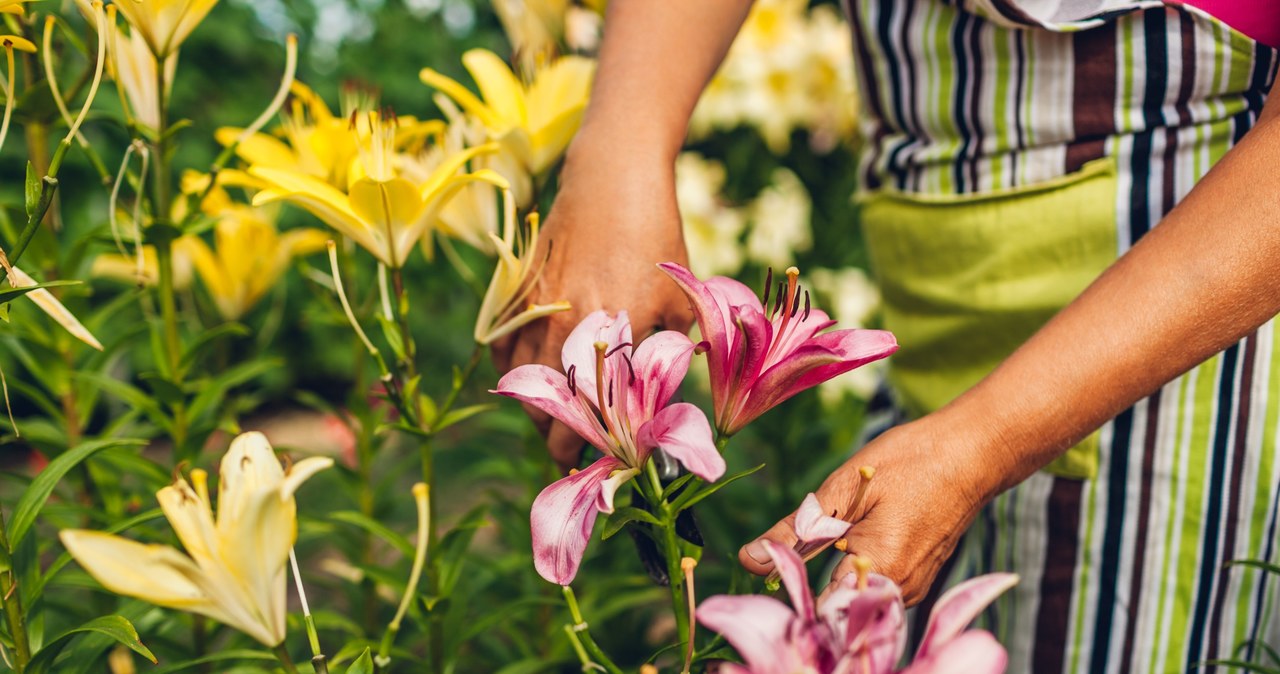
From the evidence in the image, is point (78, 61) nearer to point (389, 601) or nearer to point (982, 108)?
point (389, 601)

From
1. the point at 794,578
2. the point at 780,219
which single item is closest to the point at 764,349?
the point at 794,578

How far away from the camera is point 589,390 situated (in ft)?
1.73

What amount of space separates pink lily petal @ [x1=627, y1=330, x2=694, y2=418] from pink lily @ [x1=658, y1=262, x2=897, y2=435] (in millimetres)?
20

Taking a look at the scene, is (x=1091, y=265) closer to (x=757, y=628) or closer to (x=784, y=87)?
(x=757, y=628)

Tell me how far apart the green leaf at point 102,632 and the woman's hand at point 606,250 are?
0.29 meters

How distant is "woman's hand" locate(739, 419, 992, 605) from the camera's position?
0.52 meters

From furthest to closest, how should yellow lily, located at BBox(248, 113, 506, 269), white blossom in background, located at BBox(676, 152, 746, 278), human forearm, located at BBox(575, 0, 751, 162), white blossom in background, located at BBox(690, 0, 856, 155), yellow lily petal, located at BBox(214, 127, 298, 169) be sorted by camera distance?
1. white blossom in background, located at BBox(676, 152, 746, 278)
2. white blossom in background, located at BBox(690, 0, 856, 155)
3. yellow lily petal, located at BBox(214, 127, 298, 169)
4. human forearm, located at BBox(575, 0, 751, 162)
5. yellow lily, located at BBox(248, 113, 506, 269)

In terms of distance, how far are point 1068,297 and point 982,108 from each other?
0.17m

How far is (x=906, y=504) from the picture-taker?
0.53 meters

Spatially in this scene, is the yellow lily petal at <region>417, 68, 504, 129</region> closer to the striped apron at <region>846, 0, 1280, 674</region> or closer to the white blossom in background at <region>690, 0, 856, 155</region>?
the striped apron at <region>846, 0, 1280, 674</region>

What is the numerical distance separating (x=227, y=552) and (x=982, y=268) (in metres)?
0.67

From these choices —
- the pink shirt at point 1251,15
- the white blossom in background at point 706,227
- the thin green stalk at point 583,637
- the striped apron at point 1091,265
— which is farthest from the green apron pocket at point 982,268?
the white blossom in background at point 706,227

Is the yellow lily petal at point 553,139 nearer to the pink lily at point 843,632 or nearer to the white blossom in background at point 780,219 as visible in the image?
the pink lily at point 843,632

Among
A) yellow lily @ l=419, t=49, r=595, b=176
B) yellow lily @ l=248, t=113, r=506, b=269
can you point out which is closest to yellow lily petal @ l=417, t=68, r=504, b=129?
yellow lily @ l=419, t=49, r=595, b=176
